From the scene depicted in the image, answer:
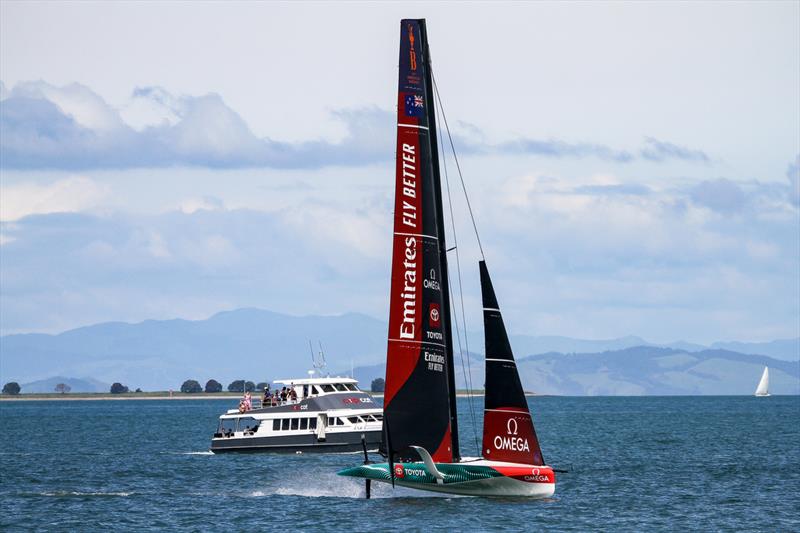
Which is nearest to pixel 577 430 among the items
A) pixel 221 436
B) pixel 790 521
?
pixel 221 436

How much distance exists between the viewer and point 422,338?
43.3 meters

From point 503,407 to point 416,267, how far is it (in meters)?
5.50

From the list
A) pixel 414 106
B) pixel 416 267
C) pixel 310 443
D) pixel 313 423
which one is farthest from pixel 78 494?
pixel 414 106

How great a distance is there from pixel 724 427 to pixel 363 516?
292ft

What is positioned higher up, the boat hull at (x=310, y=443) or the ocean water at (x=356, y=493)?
the boat hull at (x=310, y=443)

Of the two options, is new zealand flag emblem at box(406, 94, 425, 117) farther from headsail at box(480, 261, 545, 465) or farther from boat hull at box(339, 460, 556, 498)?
boat hull at box(339, 460, 556, 498)

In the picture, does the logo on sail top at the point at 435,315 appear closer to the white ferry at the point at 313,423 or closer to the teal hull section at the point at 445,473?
the teal hull section at the point at 445,473

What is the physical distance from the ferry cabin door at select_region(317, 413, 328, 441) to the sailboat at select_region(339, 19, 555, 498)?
30987 mm

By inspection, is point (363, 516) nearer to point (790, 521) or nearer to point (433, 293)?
point (433, 293)

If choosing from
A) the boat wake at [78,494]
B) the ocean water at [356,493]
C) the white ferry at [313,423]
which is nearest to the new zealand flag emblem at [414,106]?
the ocean water at [356,493]

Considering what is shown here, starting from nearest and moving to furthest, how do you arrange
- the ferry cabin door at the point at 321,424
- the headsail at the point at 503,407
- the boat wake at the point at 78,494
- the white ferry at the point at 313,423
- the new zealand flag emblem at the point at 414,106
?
the new zealand flag emblem at the point at 414,106 < the headsail at the point at 503,407 < the boat wake at the point at 78,494 < the white ferry at the point at 313,423 < the ferry cabin door at the point at 321,424

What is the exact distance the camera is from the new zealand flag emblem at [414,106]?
142 feet

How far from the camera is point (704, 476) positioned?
6397 cm

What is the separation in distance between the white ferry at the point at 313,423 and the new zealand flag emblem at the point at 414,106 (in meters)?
33.7
